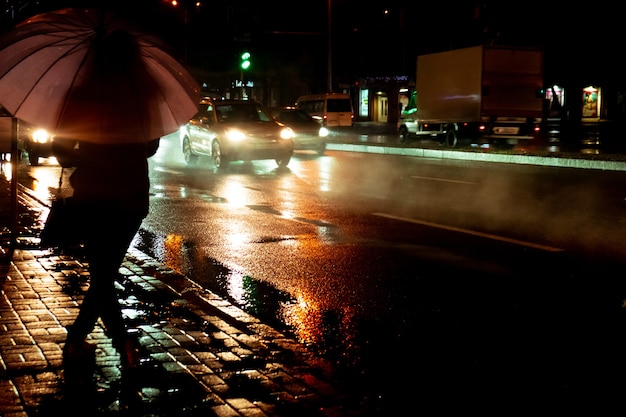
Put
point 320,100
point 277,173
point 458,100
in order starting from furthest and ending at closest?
point 320,100, point 458,100, point 277,173

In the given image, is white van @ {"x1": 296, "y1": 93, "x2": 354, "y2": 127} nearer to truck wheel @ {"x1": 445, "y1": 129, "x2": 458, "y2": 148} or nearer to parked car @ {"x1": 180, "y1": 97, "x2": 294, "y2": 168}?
truck wheel @ {"x1": 445, "y1": 129, "x2": 458, "y2": 148}

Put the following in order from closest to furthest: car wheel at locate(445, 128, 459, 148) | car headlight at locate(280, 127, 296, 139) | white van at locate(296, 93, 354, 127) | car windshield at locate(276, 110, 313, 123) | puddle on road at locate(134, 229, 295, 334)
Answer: puddle on road at locate(134, 229, 295, 334)
car headlight at locate(280, 127, 296, 139)
car windshield at locate(276, 110, 313, 123)
car wheel at locate(445, 128, 459, 148)
white van at locate(296, 93, 354, 127)

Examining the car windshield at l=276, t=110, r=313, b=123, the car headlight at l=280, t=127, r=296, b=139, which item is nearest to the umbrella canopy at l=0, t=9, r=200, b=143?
the car headlight at l=280, t=127, r=296, b=139

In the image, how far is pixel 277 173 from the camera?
2038 cm

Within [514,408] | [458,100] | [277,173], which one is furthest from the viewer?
[458,100]

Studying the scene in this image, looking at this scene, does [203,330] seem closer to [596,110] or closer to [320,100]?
[320,100]

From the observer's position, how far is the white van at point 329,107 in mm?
42656

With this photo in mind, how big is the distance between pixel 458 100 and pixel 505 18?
6.40m

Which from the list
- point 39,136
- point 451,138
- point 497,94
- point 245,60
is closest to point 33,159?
point 39,136

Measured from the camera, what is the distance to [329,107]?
43.1 m

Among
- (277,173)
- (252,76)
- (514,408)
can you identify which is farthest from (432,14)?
(514,408)

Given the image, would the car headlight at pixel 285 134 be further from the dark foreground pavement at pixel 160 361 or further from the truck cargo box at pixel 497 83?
the dark foreground pavement at pixel 160 361

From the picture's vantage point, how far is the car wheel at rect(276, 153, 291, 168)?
21859mm

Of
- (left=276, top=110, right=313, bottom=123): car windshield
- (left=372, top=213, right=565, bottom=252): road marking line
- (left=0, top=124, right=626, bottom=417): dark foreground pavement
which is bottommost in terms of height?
(left=372, top=213, right=565, bottom=252): road marking line
